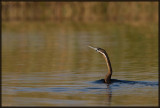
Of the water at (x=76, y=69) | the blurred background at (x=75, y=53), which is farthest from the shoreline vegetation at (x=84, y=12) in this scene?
the water at (x=76, y=69)

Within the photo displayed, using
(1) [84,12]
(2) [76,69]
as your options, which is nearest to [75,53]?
(2) [76,69]

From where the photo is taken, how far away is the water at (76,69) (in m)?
11.4

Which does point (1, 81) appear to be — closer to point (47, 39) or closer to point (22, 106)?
A: point (22, 106)

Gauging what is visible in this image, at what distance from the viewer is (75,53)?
866 inches

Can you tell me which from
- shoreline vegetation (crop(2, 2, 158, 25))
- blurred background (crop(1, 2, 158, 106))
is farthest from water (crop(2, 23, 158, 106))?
shoreline vegetation (crop(2, 2, 158, 25))

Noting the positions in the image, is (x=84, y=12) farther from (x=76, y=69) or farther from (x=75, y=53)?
(x=76, y=69)

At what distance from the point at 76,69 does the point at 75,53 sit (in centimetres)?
526

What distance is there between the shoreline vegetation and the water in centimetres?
960

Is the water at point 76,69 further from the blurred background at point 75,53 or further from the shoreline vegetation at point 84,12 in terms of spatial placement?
the shoreline vegetation at point 84,12

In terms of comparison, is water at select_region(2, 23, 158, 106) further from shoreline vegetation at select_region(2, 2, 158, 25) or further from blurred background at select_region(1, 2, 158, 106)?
shoreline vegetation at select_region(2, 2, 158, 25)

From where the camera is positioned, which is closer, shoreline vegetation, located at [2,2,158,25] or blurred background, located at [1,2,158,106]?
blurred background, located at [1,2,158,106]

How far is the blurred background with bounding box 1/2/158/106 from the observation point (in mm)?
11719

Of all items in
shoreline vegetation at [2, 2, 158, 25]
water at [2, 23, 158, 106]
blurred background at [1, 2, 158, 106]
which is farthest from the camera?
shoreline vegetation at [2, 2, 158, 25]

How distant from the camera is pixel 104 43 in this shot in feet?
82.9
